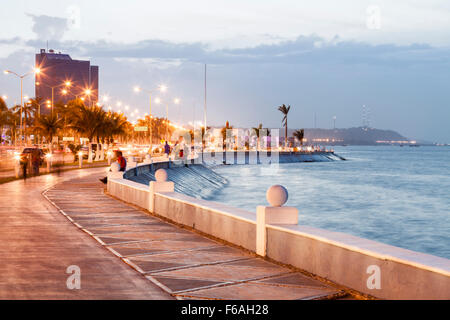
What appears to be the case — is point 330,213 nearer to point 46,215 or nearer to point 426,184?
point 46,215

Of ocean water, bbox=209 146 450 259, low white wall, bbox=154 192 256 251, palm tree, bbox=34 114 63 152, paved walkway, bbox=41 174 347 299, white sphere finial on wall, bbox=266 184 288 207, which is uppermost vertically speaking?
palm tree, bbox=34 114 63 152

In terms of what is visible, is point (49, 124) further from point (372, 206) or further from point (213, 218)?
point (213, 218)

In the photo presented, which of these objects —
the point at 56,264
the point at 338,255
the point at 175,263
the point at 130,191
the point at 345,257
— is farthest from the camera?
the point at 130,191

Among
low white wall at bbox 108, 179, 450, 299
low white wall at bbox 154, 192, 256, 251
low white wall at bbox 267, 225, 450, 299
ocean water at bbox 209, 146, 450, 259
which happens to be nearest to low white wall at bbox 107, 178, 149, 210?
low white wall at bbox 154, 192, 256, 251

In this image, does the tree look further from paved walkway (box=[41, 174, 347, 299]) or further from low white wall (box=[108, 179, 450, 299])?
low white wall (box=[108, 179, 450, 299])

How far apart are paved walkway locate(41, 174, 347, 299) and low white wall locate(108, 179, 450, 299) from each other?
0.26m

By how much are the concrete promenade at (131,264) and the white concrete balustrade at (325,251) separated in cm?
26

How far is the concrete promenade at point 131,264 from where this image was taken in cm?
810

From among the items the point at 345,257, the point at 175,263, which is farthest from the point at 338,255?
the point at 175,263

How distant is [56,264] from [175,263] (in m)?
2.06

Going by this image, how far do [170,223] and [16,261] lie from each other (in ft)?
19.0

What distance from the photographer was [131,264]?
10.0m

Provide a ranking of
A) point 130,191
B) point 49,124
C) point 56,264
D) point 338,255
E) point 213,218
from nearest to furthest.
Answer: point 338,255
point 56,264
point 213,218
point 130,191
point 49,124

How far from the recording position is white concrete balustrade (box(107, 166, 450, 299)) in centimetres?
684
